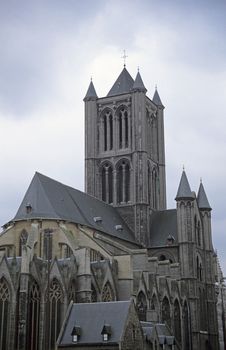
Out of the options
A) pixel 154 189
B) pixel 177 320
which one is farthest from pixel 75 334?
pixel 154 189

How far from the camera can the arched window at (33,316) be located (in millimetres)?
51312

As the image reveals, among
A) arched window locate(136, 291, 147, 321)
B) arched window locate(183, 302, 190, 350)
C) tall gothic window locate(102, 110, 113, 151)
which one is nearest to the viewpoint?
arched window locate(136, 291, 147, 321)

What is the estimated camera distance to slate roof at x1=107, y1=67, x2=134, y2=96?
283 feet

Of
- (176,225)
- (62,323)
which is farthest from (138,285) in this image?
(176,225)

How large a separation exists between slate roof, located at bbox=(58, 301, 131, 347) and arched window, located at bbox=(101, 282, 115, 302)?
24.1 feet

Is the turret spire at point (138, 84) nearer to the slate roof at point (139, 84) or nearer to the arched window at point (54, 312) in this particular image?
the slate roof at point (139, 84)

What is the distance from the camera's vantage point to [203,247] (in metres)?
79.1

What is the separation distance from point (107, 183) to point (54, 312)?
31.7 metres

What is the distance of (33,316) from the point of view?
5231cm

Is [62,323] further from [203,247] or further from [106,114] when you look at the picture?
[106,114]

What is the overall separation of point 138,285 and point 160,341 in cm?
882

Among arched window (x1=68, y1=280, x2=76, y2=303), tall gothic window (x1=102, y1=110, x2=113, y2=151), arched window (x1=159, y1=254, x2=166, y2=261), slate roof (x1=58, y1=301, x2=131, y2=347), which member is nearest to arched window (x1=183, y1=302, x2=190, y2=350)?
arched window (x1=159, y1=254, x2=166, y2=261)

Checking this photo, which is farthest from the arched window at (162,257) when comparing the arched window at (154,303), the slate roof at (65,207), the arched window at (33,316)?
the arched window at (33,316)

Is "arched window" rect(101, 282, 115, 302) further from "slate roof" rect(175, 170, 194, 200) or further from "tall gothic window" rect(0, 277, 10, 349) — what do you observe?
"slate roof" rect(175, 170, 194, 200)
